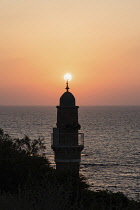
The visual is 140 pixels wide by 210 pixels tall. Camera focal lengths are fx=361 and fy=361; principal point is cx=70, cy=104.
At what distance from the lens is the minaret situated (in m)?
27.4

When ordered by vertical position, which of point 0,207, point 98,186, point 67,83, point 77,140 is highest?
point 67,83

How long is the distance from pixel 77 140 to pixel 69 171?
337cm

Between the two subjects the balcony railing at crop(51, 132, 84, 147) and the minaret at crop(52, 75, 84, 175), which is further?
the balcony railing at crop(51, 132, 84, 147)

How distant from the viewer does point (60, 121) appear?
27828 millimetres

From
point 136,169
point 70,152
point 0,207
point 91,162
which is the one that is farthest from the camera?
point 91,162

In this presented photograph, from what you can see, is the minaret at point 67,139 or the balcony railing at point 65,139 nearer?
the minaret at point 67,139

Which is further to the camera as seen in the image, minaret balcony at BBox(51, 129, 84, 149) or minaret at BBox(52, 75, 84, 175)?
minaret balcony at BBox(51, 129, 84, 149)

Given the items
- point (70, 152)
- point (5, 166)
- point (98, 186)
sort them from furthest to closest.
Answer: point (98, 186)
point (70, 152)
point (5, 166)

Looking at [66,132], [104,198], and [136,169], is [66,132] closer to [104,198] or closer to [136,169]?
[104,198]

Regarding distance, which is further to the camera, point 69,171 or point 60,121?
point 60,121

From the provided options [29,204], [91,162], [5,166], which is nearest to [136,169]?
[91,162]

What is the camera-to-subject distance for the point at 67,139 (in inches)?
1094

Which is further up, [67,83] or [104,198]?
[67,83]

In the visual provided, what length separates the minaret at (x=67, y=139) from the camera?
27438 millimetres
